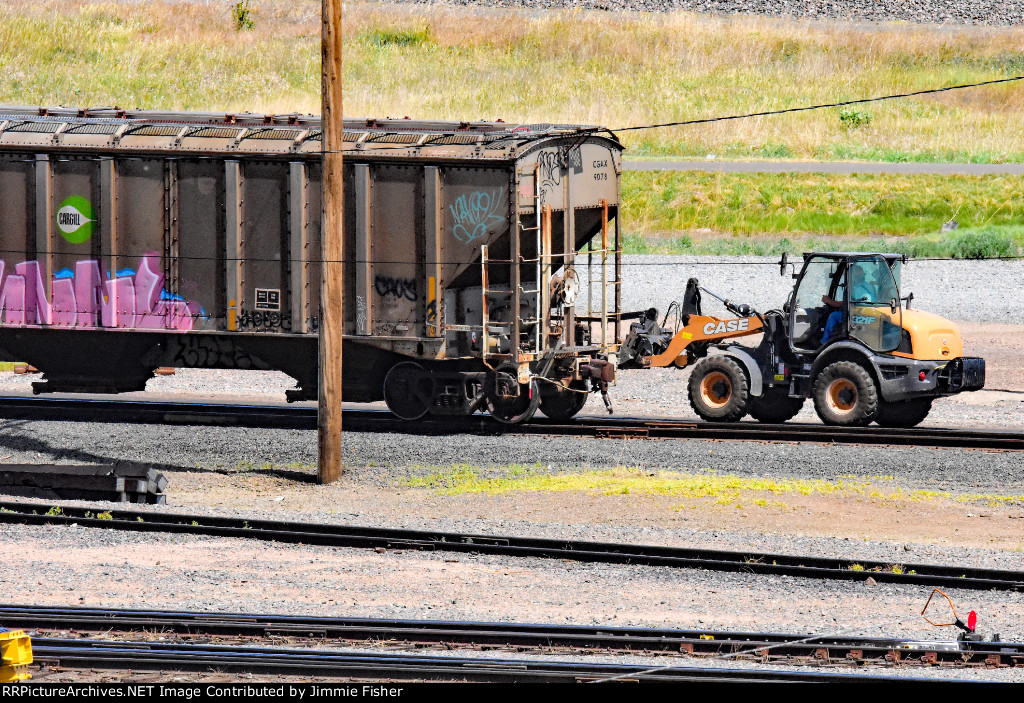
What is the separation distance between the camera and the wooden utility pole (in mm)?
17312

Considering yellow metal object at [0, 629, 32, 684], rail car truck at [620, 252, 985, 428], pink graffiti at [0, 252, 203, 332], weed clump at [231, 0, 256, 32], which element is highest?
weed clump at [231, 0, 256, 32]

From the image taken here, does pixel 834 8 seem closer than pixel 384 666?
No

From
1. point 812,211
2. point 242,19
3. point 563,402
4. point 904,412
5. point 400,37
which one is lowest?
point 904,412

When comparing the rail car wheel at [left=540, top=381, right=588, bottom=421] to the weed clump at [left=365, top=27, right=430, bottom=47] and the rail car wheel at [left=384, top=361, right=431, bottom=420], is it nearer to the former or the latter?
the rail car wheel at [left=384, top=361, right=431, bottom=420]

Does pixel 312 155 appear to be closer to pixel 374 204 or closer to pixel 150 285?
pixel 374 204

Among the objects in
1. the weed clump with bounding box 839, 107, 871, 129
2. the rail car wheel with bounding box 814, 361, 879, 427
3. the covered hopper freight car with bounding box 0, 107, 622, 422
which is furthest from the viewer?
the weed clump with bounding box 839, 107, 871, 129

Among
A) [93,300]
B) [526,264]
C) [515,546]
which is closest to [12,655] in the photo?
[515,546]

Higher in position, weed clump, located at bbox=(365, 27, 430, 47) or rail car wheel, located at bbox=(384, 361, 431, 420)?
weed clump, located at bbox=(365, 27, 430, 47)

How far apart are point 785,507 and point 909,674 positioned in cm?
598

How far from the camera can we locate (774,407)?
21.0m

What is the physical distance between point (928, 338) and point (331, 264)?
8.32 meters

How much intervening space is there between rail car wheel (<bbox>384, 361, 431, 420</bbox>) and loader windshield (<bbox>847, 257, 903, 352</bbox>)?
608 cm

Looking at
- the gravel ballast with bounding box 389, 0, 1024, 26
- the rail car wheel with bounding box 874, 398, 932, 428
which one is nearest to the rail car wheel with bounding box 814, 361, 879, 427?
the rail car wheel with bounding box 874, 398, 932, 428

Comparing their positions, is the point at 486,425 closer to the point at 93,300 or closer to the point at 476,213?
the point at 476,213
